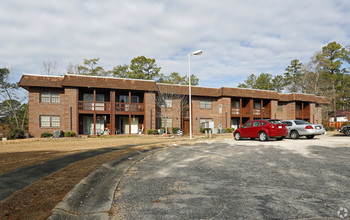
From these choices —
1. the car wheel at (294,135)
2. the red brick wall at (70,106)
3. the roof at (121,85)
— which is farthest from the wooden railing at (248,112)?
the red brick wall at (70,106)

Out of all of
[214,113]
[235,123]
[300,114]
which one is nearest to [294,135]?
[214,113]

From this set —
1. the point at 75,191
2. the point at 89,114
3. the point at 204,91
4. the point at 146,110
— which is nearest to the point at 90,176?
the point at 75,191

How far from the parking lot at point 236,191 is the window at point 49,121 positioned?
21206 mm

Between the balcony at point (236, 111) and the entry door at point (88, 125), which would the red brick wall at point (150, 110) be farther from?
the balcony at point (236, 111)

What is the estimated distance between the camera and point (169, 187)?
4531 mm

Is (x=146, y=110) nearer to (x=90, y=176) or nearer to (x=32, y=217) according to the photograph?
(x=90, y=176)

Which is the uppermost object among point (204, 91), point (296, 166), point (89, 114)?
point (204, 91)

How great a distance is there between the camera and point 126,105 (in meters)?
26.7

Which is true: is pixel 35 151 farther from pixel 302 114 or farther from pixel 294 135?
pixel 302 114

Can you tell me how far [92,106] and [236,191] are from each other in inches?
892

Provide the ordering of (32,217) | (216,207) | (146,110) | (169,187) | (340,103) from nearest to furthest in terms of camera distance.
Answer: (32,217)
(216,207)
(169,187)
(146,110)
(340,103)

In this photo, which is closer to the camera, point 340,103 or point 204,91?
point 204,91

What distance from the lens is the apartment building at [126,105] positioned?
23.1 m

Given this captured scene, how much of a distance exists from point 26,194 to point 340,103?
226ft
